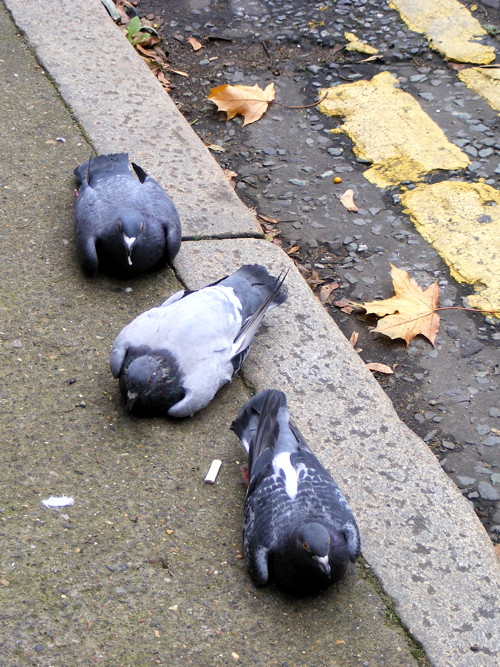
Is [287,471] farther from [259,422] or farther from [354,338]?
[354,338]

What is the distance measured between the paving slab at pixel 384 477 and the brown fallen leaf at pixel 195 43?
8.21 feet

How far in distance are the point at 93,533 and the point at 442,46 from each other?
453 cm

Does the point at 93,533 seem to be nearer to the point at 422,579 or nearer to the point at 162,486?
the point at 162,486

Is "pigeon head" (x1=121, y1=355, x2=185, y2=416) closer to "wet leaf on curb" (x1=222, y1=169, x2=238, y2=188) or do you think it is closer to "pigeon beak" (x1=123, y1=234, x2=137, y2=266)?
"pigeon beak" (x1=123, y1=234, x2=137, y2=266)

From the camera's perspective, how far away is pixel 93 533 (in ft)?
9.11

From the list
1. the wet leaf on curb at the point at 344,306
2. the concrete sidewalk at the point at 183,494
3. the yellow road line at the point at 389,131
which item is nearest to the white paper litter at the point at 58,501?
the concrete sidewalk at the point at 183,494

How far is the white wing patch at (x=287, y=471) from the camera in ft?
9.19

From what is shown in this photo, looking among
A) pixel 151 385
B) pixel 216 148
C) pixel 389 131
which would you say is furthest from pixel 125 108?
pixel 151 385

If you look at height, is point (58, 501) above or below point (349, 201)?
above

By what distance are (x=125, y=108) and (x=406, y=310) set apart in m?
1.94

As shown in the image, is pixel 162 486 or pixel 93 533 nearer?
pixel 93 533

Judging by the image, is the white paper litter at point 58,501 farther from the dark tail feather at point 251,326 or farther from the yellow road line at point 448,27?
the yellow road line at point 448,27

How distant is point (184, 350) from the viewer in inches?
128

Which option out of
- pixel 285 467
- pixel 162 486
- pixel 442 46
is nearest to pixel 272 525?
pixel 285 467
